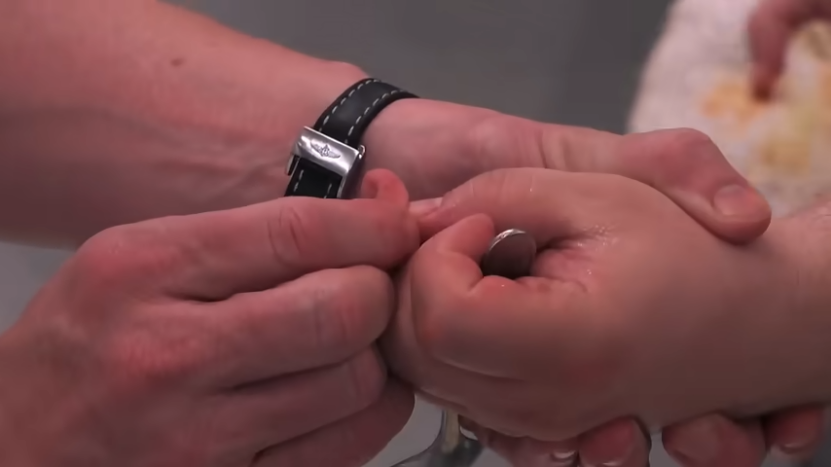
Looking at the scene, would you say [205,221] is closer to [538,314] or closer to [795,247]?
[538,314]

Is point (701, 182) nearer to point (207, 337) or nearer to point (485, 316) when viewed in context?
point (485, 316)

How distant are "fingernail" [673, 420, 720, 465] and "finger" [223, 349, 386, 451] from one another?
0.57 feet

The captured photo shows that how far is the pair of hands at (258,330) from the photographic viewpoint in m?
0.37

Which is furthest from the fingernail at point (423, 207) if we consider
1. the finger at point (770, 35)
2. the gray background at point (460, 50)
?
the gray background at point (460, 50)

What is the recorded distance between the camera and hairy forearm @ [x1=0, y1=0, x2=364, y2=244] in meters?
0.59

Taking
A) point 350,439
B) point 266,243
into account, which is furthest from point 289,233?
point 350,439

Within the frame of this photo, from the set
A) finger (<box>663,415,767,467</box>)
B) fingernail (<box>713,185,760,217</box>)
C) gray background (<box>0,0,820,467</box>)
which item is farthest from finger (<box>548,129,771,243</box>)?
gray background (<box>0,0,820,467</box>)

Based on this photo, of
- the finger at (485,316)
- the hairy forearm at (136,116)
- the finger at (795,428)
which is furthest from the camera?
the hairy forearm at (136,116)

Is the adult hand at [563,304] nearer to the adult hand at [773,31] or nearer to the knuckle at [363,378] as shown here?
the knuckle at [363,378]

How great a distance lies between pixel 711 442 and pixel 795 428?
55mm

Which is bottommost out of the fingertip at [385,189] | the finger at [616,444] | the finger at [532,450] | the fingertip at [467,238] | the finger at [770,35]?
the finger at [532,450]

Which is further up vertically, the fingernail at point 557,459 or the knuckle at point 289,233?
the knuckle at point 289,233

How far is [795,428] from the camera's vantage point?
1.53 feet

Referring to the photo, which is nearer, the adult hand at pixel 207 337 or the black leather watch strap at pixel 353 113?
the adult hand at pixel 207 337
